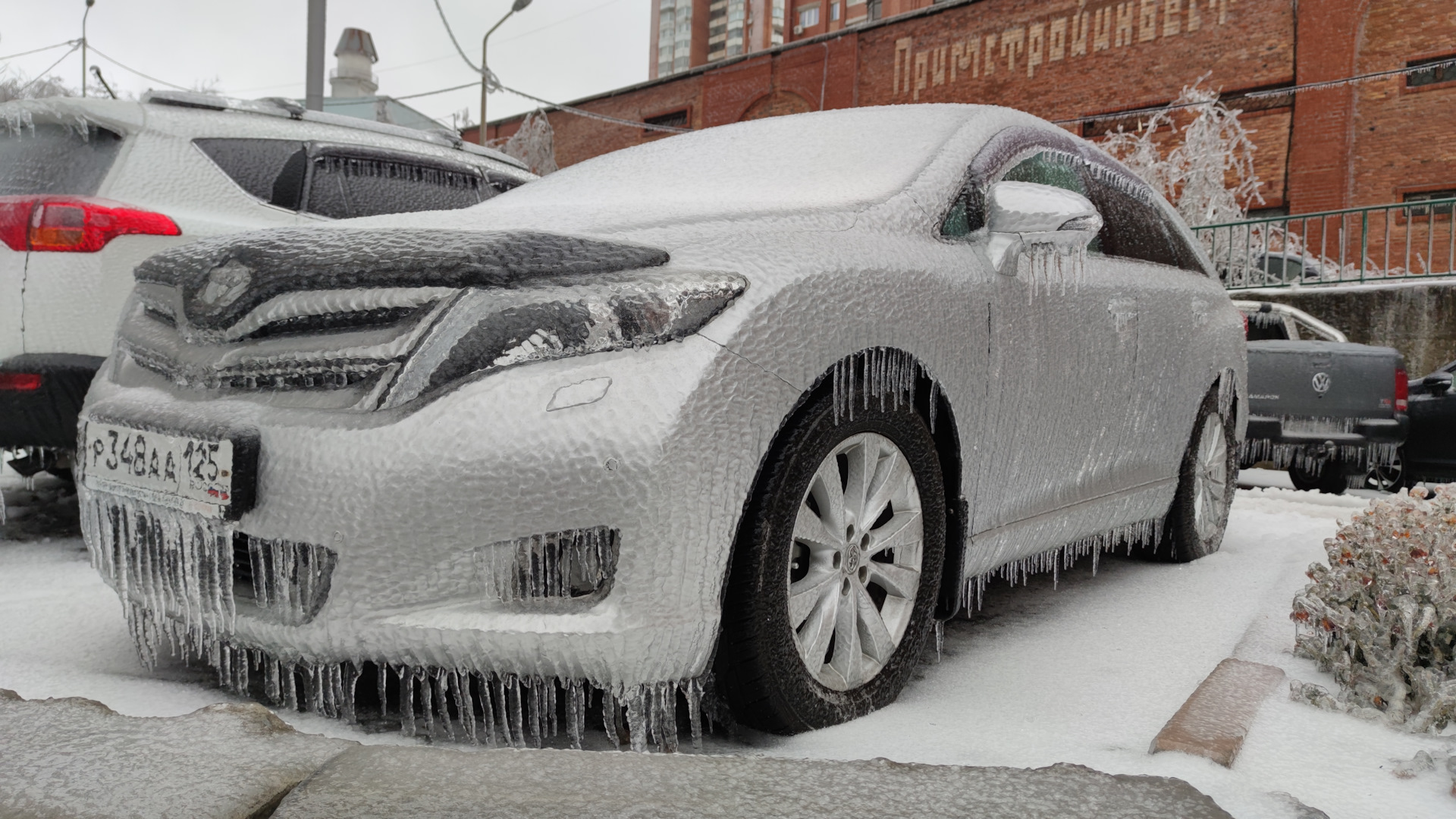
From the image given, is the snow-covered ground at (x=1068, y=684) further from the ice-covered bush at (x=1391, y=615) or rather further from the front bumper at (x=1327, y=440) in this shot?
the front bumper at (x=1327, y=440)

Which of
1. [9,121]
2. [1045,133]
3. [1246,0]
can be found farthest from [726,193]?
[1246,0]

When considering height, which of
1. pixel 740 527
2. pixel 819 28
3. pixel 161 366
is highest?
pixel 819 28

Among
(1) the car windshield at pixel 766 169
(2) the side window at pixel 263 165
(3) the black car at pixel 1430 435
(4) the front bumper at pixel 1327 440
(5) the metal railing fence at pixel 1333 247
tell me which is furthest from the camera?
(5) the metal railing fence at pixel 1333 247

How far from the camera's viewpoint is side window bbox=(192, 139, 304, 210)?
375 centimetres

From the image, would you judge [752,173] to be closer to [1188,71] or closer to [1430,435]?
[1430,435]

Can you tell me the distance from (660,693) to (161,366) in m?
Result: 1.24

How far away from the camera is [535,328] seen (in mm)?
1822

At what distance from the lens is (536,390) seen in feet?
5.83

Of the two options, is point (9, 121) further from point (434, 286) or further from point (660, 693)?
point (660, 693)

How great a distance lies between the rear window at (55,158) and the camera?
3.37m

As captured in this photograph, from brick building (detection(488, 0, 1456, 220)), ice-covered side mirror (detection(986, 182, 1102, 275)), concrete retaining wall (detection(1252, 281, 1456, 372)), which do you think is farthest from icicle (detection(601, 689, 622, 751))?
brick building (detection(488, 0, 1456, 220))

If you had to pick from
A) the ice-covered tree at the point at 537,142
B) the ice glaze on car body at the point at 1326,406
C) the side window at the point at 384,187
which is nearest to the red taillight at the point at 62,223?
the side window at the point at 384,187

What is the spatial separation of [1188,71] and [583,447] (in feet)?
69.6

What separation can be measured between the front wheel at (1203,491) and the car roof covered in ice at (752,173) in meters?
1.56
